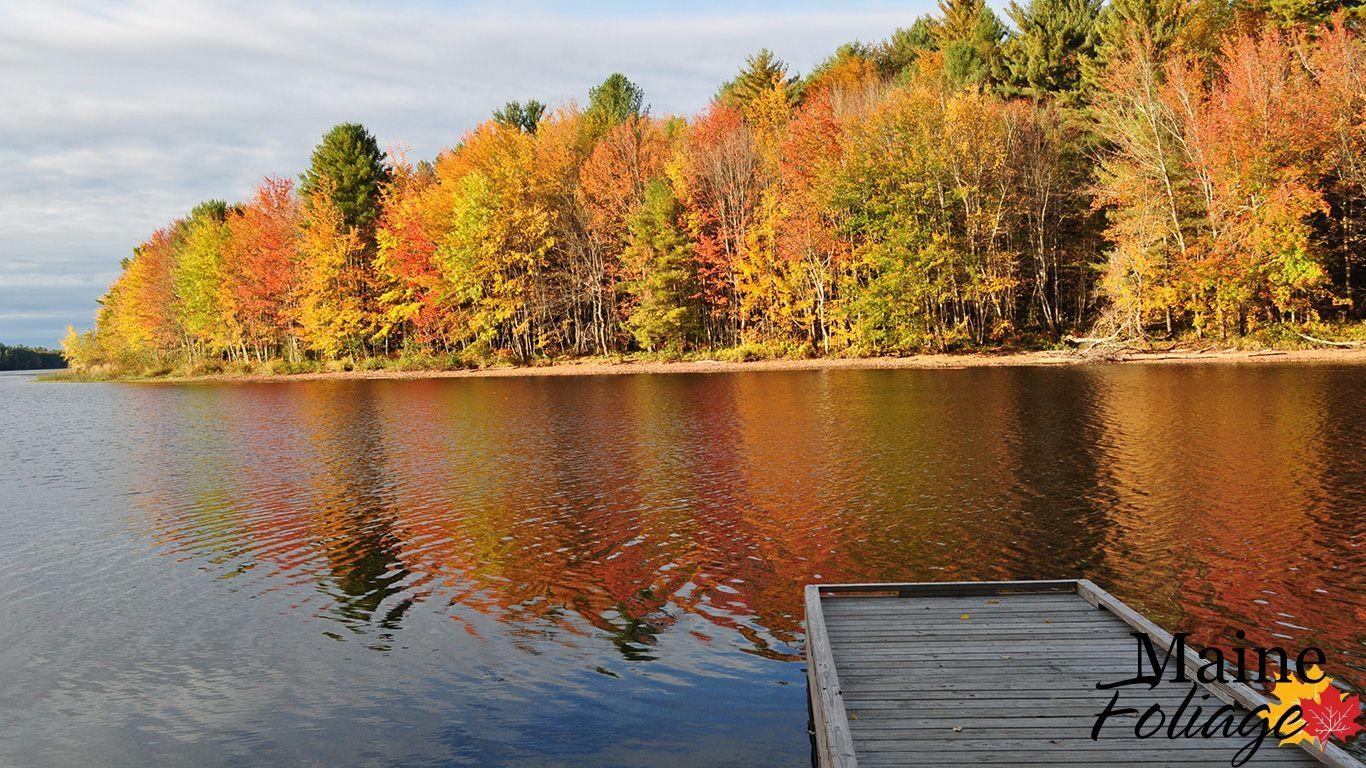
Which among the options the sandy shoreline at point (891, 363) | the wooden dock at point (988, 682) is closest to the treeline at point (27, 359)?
the sandy shoreline at point (891, 363)

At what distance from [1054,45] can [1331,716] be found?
63517 mm

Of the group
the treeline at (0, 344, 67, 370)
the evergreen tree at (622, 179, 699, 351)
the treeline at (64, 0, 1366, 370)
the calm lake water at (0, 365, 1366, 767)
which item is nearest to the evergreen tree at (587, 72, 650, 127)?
the treeline at (64, 0, 1366, 370)

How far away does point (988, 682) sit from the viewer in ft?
23.2

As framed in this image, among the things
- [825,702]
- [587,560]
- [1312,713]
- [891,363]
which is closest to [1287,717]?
[1312,713]

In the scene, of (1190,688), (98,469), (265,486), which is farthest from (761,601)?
(98,469)

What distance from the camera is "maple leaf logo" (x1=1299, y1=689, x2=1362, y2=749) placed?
6129mm

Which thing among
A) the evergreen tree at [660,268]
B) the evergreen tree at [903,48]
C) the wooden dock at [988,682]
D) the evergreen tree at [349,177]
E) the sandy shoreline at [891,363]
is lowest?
the wooden dock at [988,682]

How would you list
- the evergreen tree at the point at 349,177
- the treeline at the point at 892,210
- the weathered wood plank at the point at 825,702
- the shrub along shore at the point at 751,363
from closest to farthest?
the weathered wood plank at the point at 825,702, the shrub along shore at the point at 751,363, the treeline at the point at 892,210, the evergreen tree at the point at 349,177

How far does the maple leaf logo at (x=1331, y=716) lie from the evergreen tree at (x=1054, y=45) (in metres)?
59.1

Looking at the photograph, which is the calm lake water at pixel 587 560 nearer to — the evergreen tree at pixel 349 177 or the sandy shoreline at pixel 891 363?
the sandy shoreline at pixel 891 363

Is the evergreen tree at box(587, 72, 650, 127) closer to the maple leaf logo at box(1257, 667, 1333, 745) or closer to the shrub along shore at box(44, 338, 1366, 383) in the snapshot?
the shrub along shore at box(44, 338, 1366, 383)

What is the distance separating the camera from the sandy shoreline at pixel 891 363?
138ft

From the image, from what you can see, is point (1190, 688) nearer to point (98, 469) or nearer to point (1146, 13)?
point (98, 469)

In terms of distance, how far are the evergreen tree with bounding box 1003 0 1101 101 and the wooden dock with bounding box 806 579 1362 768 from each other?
58.5 metres
